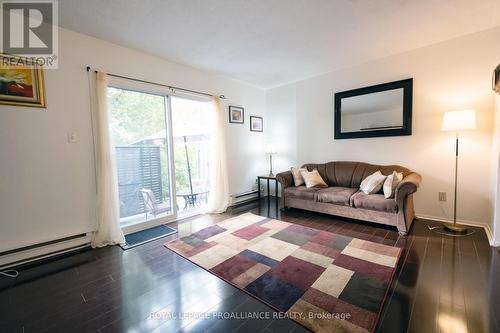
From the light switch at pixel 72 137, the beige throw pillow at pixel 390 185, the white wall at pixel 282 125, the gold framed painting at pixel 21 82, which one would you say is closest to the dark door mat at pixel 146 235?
the light switch at pixel 72 137

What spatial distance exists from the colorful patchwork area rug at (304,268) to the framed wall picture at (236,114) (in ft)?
7.50

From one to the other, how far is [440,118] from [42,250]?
17.6ft

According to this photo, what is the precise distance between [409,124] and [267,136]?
2.85m

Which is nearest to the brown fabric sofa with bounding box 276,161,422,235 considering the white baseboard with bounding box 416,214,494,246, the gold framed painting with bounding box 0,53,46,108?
the white baseboard with bounding box 416,214,494,246

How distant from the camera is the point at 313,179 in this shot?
153 inches

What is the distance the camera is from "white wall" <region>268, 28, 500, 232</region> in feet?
9.29

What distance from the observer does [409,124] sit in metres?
3.34

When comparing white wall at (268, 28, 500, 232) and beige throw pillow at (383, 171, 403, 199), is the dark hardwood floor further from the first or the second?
white wall at (268, 28, 500, 232)

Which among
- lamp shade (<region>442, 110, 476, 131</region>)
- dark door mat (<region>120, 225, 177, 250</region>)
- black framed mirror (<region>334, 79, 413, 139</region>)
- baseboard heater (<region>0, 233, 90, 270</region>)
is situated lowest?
dark door mat (<region>120, 225, 177, 250</region>)

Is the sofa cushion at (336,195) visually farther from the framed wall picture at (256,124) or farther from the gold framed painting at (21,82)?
the gold framed painting at (21,82)

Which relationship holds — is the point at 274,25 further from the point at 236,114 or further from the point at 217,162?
the point at 217,162

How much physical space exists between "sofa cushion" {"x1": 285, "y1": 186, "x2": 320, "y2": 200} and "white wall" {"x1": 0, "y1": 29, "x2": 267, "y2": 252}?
294 cm

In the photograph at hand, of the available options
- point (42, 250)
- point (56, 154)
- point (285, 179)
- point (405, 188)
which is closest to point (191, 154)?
point (285, 179)

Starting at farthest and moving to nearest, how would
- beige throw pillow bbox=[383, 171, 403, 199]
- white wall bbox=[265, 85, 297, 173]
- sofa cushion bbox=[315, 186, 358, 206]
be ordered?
white wall bbox=[265, 85, 297, 173], sofa cushion bbox=[315, 186, 358, 206], beige throw pillow bbox=[383, 171, 403, 199]
